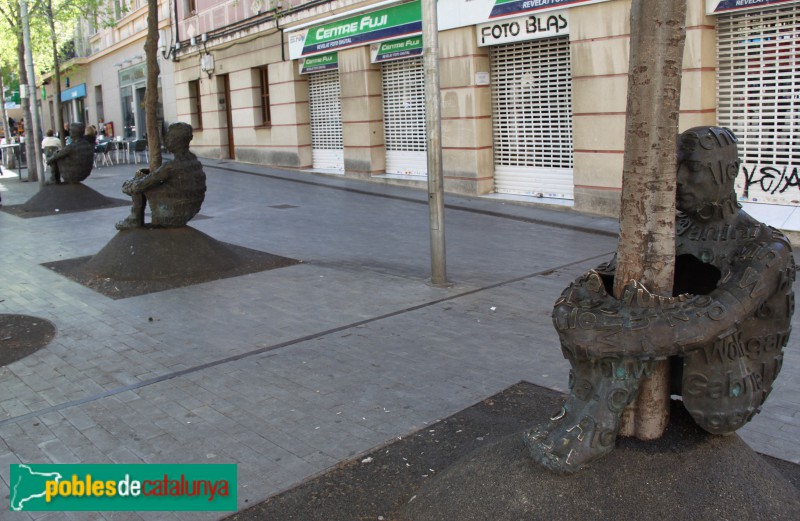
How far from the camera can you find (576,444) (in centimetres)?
297

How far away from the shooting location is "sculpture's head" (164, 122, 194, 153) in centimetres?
895

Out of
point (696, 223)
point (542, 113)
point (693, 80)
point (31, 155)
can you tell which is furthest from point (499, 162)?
point (31, 155)

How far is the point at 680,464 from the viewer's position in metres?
3.08

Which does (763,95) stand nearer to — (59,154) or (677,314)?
(677,314)

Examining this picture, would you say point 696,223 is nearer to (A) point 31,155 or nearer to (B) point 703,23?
(B) point 703,23

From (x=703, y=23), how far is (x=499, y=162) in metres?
5.11

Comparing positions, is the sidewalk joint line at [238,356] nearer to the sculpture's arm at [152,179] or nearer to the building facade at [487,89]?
the sculpture's arm at [152,179]

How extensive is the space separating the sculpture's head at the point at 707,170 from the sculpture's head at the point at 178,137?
695cm

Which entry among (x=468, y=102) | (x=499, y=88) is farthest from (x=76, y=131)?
(x=499, y=88)

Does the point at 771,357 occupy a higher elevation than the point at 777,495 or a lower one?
higher

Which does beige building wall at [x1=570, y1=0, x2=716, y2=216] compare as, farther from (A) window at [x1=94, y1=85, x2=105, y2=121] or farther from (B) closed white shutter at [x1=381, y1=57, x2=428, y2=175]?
(A) window at [x1=94, y1=85, x2=105, y2=121]

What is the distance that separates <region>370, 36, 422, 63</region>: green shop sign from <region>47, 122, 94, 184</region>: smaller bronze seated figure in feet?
21.3

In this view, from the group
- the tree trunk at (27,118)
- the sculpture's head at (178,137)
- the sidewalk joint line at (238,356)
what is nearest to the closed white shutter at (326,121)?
the tree trunk at (27,118)

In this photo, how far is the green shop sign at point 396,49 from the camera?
635 inches
